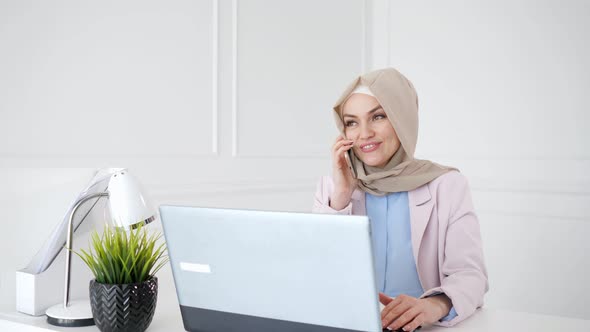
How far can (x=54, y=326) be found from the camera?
4.54 feet

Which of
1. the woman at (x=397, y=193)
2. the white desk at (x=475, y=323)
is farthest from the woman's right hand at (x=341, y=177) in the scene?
the white desk at (x=475, y=323)

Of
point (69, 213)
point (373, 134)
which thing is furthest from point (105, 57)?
point (373, 134)

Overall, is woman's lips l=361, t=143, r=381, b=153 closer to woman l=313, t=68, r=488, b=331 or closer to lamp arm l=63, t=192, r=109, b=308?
woman l=313, t=68, r=488, b=331

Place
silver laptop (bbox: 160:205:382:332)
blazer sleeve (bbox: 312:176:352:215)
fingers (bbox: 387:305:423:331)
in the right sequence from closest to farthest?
1. silver laptop (bbox: 160:205:382:332)
2. fingers (bbox: 387:305:423:331)
3. blazer sleeve (bbox: 312:176:352:215)

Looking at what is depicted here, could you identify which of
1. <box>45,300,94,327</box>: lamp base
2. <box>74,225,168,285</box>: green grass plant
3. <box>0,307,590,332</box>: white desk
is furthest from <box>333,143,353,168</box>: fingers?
<box>45,300,94,327</box>: lamp base

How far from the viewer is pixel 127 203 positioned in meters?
1.37

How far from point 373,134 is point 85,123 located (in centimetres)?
97

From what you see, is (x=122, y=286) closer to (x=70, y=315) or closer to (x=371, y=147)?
(x=70, y=315)

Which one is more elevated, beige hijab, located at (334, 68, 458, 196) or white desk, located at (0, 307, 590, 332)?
beige hijab, located at (334, 68, 458, 196)

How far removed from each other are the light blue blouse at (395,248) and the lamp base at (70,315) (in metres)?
0.87

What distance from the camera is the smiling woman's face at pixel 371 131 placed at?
1.94m

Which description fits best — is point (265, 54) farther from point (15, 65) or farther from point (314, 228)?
point (314, 228)

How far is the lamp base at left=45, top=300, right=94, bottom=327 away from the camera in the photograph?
138cm

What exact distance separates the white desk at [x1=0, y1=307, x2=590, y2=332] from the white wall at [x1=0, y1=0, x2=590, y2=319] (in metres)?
0.24
